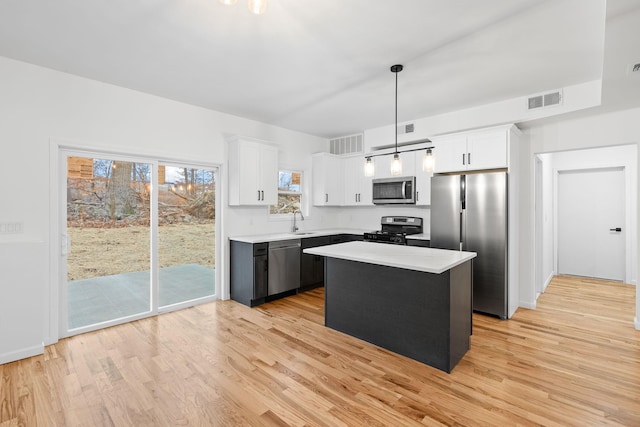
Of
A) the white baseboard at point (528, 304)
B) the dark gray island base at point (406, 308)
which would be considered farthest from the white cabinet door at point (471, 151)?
the white baseboard at point (528, 304)

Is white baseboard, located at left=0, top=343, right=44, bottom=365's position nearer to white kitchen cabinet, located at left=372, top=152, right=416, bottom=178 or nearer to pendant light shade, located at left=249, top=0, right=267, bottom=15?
pendant light shade, located at left=249, top=0, right=267, bottom=15

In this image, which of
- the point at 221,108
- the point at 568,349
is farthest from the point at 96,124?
the point at 568,349

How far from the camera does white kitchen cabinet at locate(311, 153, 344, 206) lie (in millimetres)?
5719

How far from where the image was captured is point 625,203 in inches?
208

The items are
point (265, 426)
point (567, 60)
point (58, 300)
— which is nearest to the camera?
point (265, 426)

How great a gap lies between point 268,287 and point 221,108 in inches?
105

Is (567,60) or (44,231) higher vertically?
(567,60)

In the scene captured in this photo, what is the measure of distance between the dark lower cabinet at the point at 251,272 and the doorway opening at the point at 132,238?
1.37ft

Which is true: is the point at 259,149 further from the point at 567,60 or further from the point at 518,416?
the point at 518,416

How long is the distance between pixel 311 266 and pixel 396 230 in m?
1.63

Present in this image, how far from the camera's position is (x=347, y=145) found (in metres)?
6.00

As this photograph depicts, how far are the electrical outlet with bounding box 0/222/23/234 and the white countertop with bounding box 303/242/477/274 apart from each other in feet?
9.43

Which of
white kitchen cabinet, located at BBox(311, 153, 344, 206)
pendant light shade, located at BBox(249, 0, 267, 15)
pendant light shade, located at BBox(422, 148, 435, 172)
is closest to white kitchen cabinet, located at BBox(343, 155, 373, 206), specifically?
white kitchen cabinet, located at BBox(311, 153, 344, 206)

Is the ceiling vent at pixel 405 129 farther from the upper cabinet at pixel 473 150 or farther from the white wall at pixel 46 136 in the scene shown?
the white wall at pixel 46 136
